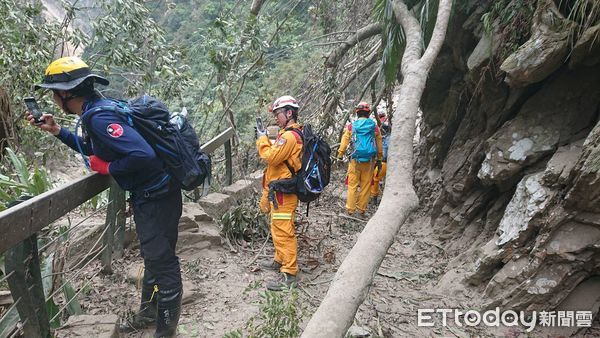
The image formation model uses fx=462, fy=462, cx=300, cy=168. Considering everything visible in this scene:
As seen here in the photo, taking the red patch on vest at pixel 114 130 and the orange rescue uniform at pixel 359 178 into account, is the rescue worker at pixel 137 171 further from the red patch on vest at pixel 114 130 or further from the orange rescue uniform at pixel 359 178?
the orange rescue uniform at pixel 359 178

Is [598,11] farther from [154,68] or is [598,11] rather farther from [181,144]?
[154,68]

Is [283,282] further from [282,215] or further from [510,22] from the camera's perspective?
[510,22]

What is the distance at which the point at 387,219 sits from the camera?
2.51 m

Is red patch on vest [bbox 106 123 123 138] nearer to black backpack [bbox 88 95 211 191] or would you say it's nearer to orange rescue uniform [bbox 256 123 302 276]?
black backpack [bbox 88 95 211 191]

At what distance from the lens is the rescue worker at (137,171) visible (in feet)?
9.26

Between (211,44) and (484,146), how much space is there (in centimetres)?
458

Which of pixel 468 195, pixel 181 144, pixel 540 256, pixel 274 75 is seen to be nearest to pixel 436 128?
pixel 468 195

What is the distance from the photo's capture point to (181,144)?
3191mm

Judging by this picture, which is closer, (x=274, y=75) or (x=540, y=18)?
(x=540, y=18)

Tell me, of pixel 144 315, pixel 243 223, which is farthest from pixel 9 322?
pixel 243 223

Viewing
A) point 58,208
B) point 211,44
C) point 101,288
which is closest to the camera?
point 58,208

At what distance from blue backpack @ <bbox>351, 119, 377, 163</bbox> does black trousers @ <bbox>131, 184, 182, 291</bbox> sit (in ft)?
16.5

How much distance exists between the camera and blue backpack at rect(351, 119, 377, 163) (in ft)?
25.7

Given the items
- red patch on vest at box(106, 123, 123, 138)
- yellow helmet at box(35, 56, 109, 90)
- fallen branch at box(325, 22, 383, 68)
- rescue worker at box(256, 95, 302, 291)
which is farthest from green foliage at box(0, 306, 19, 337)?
fallen branch at box(325, 22, 383, 68)
